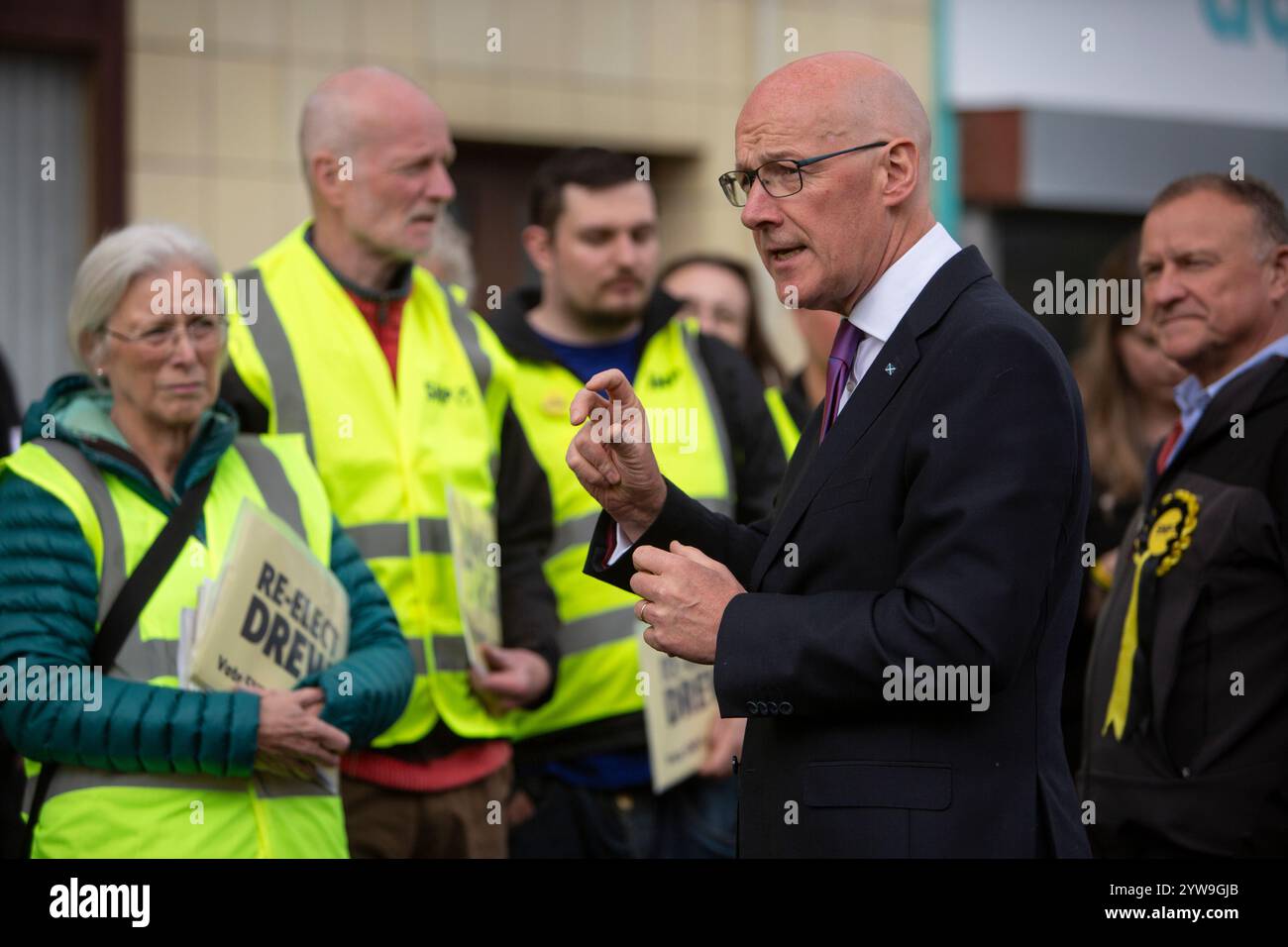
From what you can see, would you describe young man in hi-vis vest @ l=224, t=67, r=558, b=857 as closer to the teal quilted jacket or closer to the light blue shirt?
the teal quilted jacket

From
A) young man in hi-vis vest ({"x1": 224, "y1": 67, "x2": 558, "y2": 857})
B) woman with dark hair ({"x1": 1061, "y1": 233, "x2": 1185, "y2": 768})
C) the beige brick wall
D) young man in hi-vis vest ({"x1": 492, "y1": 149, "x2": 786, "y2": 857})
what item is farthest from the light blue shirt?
the beige brick wall

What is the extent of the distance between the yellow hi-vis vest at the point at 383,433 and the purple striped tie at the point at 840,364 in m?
1.62

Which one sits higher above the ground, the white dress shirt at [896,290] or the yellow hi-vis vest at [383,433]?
the white dress shirt at [896,290]

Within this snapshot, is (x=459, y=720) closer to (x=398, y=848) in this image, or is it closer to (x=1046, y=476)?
(x=398, y=848)

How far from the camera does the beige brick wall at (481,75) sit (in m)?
8.43

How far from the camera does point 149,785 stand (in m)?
3.60

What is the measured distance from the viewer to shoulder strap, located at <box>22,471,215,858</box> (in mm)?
3609

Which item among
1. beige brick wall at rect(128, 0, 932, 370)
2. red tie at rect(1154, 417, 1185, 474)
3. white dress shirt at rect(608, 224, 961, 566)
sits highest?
beige brick wall at rect(128, 0, 932, 370)

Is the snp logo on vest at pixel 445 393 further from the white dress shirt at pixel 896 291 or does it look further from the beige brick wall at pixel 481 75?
the beige brick wall at pixel 481 75

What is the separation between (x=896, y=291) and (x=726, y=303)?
4104mm
